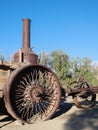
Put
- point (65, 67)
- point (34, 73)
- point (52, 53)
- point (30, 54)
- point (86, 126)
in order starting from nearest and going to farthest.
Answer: point (86, 126) < point (34, 73) < point (30, 54) < point (65, 67) < point (52, 53)

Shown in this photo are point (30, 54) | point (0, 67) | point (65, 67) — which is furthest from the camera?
point (65, 67)

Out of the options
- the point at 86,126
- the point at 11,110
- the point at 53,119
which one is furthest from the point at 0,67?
the point at 86,126

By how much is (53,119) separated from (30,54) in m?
3.16

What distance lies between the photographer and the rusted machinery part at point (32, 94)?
968 cm

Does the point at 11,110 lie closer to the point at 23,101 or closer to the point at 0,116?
the point at 23,101

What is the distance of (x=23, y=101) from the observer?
10180mm

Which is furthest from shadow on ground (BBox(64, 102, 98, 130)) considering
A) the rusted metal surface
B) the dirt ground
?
the rusted metal surface

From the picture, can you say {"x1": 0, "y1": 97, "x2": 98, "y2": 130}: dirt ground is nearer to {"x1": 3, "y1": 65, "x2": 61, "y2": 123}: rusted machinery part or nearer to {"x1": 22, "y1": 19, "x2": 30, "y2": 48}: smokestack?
{"x1": 3, "y1": 65, "x2": 61, "y2": 123}: rusted machinery part

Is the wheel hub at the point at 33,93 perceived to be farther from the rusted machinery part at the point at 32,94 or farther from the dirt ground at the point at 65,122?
the dirt ground at the point at 65,122

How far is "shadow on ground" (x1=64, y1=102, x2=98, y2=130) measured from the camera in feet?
29.4

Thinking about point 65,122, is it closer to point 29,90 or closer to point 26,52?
point 29,90

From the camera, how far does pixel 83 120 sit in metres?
9.86

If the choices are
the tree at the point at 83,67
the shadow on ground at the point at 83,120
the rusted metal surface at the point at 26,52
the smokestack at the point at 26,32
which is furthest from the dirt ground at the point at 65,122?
the tree at the point at 83,67

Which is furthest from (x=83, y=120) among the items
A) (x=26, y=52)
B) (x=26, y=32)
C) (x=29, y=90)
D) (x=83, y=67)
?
(x=83, y=67)
